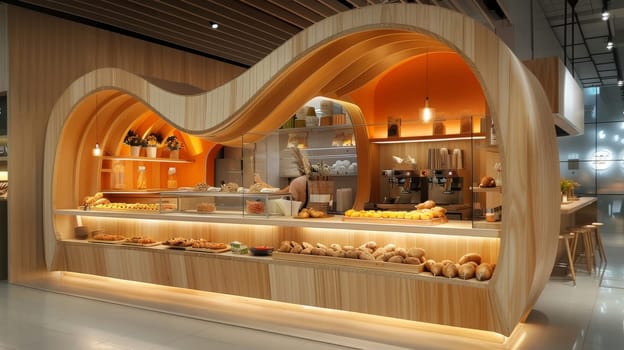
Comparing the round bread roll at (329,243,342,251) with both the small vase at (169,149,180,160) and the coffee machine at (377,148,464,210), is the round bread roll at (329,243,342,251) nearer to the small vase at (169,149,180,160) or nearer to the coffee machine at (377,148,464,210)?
the coffee machine at (377,148,464,210)

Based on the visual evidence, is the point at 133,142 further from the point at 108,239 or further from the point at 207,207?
the point at 207,207

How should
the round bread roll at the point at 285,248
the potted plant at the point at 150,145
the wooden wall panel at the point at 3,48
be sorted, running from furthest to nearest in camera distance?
the potted plant at the point at 150,145
the wooden wall panel at the point at 3,48
the round bread roll at the point at 285,248

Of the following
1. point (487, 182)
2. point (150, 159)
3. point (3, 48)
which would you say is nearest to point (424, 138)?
point (487, 182)

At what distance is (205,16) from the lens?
22.8ft

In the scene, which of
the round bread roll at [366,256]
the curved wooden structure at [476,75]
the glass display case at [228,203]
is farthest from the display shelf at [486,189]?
the glass display case at [228,203]

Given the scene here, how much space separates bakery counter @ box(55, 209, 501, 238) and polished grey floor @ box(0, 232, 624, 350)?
974 mm

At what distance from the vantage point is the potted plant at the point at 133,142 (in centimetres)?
786

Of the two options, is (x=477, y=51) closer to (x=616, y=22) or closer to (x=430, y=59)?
(x=430, y=59)

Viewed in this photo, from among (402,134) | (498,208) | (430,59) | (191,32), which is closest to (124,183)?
(191,32)

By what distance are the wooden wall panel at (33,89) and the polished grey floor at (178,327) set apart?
3.42 ft

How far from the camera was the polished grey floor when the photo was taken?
420 centimetres

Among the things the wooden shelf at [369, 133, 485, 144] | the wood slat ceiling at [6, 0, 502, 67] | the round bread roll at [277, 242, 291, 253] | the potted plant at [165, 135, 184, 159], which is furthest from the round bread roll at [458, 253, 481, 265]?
the potted plant at [165, 135, 184, 159]

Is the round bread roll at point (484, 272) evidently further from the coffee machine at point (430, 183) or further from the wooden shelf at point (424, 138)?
the wooden shelf at point (424, 138)

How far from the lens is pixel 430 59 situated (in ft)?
26.0
